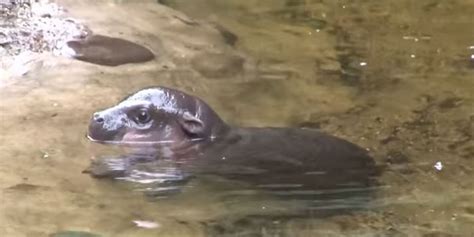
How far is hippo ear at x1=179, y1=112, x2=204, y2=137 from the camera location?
18.9 feet

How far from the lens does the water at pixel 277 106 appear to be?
4207mm

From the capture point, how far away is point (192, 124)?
5.80 metres

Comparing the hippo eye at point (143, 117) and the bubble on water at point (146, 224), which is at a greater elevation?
the hippo eye at point (143, 117)

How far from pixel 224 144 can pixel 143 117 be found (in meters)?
0.57

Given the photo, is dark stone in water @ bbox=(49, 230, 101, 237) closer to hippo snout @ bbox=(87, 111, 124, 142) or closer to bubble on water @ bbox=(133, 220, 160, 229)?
bubble on water @ bbox=(133, 220, 160, 229)

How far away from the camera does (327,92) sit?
21.9ft

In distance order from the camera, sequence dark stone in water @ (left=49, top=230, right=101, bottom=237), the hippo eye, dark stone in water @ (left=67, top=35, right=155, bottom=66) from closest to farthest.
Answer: dark stone in water @ (left=49, top=230, right=101, bottom=237) < the hippo eye < dark stone in water @ (left=67, top=35, right=155, bottom=66)

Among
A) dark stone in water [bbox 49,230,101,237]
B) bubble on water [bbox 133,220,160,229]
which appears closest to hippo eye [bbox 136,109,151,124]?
bubble on water [bbox 133,220,160,229]

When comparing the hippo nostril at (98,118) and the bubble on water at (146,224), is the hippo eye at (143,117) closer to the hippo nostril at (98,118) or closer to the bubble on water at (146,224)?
the hippo nostril at (98,118)

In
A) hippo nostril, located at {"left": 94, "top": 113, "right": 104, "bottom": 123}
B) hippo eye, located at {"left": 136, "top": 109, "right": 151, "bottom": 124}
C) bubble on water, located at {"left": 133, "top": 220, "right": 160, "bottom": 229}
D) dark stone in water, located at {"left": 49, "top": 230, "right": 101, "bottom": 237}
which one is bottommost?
dark stone in water, located at {"left": 49, "top": 230, "right": 101, "bottom": 237}

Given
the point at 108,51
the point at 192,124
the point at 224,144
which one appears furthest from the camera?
the point at 108,51

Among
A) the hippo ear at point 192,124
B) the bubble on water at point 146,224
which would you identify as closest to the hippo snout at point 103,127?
the hippo ear at point 192,124

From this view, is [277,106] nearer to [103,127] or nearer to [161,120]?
[161,120]

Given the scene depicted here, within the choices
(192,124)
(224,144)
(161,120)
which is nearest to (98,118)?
(161,120)
